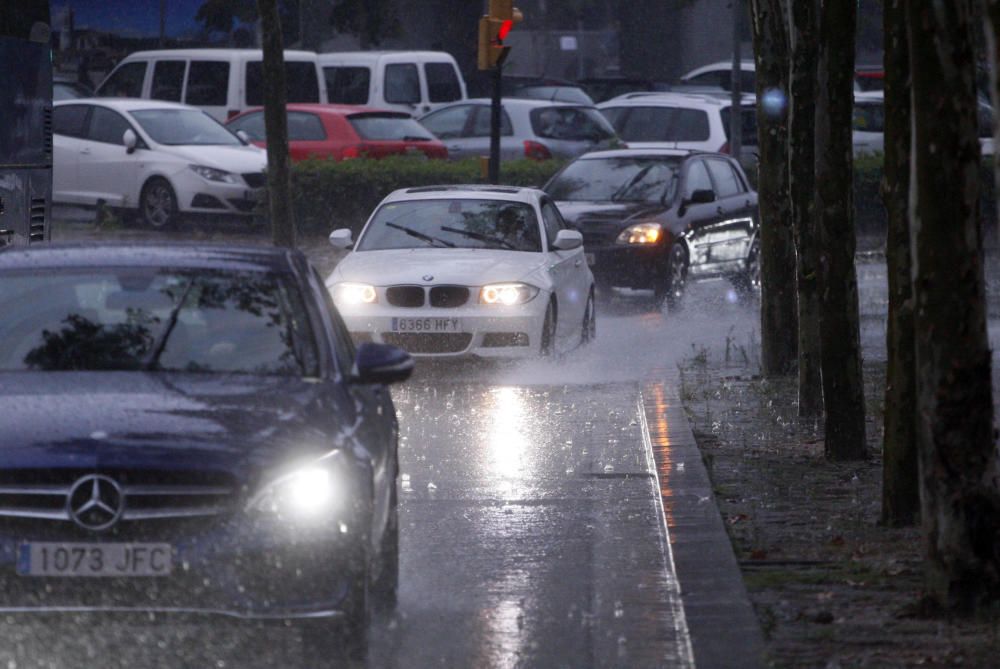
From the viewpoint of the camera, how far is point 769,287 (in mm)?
14367

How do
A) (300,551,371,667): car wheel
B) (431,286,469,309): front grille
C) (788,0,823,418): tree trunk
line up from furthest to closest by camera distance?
1. (431,286,469,309): front grille
2. (788,0,823,418): tree trunk
3. (300,551,371,667): car wheel

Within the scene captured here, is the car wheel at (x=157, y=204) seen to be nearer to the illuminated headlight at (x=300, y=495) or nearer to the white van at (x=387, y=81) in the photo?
the white van at (x=387, y=81)

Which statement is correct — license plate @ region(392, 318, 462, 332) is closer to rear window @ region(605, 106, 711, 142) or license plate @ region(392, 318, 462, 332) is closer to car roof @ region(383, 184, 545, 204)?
car roof @ region(383, 184, 545, 204)

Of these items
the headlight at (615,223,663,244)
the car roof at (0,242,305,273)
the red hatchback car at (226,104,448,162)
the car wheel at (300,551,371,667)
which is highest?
the car roof at (0,242,305,273)

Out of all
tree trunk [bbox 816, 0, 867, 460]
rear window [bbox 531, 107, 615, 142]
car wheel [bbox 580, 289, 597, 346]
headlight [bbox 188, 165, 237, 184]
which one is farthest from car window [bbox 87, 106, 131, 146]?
tree trunk [bbox 816, 0, 867, 460]

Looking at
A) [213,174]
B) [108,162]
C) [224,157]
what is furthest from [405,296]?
[108,162]

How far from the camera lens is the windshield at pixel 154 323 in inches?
281

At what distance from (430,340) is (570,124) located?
632 inches

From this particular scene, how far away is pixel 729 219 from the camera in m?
22.3

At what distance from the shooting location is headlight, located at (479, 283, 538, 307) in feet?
50.6

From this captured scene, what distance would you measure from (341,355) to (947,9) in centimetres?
236

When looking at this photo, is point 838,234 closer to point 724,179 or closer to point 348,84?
point 724,179

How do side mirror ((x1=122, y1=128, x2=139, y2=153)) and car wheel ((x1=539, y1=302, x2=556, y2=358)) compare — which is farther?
side mirror ((x1=122, y1=128, x2=139, y2=153))

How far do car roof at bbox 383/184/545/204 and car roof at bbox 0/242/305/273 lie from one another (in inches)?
354
